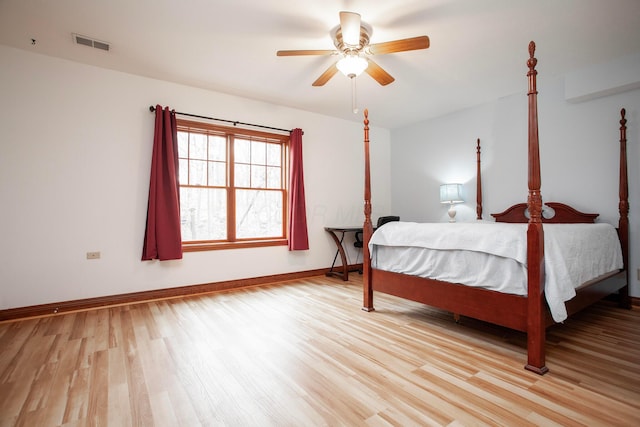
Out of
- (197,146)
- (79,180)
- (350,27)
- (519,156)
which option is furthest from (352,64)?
(79,180)

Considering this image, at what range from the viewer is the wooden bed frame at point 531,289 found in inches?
73.1

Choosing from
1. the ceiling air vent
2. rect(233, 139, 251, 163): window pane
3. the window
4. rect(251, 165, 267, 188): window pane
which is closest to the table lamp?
the window

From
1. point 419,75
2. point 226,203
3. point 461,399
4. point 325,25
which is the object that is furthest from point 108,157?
point 461,399

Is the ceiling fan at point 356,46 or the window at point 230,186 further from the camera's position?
the window at point 230,186

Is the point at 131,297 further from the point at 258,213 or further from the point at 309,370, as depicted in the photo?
the point at 309,370

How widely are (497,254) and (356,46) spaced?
6.27 feet

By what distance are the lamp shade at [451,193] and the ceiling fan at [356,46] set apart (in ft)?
7.47

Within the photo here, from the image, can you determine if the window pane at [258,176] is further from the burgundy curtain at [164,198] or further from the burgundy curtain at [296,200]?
the burgundy curtain at [164,198]

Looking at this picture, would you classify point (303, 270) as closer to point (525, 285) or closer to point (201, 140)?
point (201, 140)

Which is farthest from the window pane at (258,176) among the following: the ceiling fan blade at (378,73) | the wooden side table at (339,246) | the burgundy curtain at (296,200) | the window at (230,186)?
the ceiling fan blade at (378,73)

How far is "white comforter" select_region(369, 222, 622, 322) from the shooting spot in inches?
75.7

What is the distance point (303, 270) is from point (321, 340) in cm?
240

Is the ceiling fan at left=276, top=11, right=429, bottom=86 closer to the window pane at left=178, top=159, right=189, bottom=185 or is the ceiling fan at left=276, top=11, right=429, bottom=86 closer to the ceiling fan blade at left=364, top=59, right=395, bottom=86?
the ceiling fan blade at left=364, top=59, right=395, bottom=86

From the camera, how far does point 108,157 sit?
331 centimetres
